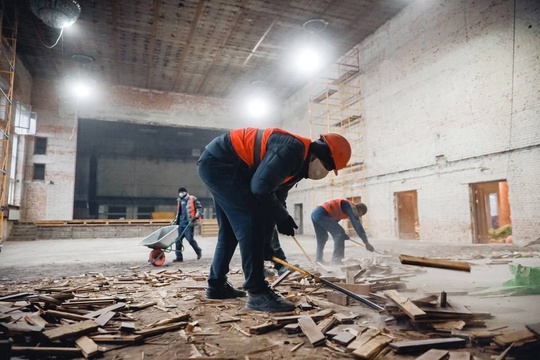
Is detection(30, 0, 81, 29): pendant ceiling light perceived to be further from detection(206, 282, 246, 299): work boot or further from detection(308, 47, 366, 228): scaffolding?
detection(206, 282, 246, 299): work boot

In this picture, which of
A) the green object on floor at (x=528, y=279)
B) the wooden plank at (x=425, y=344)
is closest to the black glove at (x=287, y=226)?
the wooden plank at (x=425, y=344)

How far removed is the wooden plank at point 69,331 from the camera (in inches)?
85.0

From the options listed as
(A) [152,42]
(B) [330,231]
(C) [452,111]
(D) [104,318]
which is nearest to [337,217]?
(B) [330,231]

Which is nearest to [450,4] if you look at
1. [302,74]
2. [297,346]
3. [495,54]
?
[495,54]

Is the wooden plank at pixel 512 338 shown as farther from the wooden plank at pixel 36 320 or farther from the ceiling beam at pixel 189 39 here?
the ceiling beam at pixel 189 39

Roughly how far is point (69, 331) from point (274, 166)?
192 centimetres

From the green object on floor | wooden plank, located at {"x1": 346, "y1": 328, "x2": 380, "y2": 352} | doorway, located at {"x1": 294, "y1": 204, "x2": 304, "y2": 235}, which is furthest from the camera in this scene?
doorway, located at {"x1": 294, "y1": 204, "x2": 304, "y2": 235}

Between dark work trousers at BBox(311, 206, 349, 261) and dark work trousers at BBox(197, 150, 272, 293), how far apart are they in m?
3.53

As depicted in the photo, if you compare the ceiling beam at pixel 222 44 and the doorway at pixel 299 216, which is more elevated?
the ceiling beam at pixel 222 44

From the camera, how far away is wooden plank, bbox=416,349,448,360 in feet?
6.19

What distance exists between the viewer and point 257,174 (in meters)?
2.80

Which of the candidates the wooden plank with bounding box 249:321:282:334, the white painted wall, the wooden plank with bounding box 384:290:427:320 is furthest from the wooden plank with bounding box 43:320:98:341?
the white painted wall

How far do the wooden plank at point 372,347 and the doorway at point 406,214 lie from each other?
1251 centimetres

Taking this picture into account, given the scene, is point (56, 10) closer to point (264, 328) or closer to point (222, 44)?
point (222, 44)
